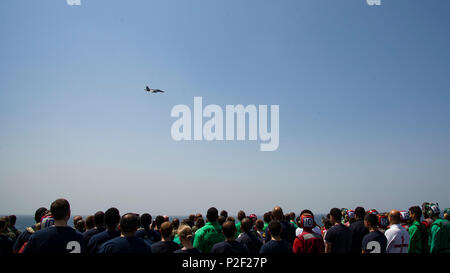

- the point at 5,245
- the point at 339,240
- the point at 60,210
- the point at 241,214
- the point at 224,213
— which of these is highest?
the point at 60,210

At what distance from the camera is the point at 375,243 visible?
6727mm

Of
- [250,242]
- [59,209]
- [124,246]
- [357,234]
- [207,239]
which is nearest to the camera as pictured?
[124,246]

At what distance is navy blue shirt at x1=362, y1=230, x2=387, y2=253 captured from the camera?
6.71 metres

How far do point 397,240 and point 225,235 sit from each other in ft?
14.8

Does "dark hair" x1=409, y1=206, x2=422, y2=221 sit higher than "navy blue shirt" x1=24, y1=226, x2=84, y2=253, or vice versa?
"navy blue shirt" x1=24, y1=226, x2=84, y2=253

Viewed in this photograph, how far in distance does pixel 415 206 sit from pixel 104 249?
8311 mm

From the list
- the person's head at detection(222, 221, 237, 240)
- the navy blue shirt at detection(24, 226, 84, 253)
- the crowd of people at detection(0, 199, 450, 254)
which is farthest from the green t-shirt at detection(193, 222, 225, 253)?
the navy blue shirt at detection(24, 226, 84, 253)

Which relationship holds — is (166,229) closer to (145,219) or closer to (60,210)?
(60,210)

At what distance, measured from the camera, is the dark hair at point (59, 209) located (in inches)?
194

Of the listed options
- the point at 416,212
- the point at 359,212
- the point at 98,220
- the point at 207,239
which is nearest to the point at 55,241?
the point at 98,220

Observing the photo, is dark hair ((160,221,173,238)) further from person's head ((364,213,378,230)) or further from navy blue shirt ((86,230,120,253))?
person's head ((364,213,378,230))

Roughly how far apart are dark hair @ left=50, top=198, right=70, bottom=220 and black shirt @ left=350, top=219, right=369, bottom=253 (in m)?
6.88

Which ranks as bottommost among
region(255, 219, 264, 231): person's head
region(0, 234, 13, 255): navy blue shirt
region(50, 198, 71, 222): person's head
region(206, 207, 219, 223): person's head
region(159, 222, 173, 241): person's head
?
region(255, 219, 264, 231): person's head
